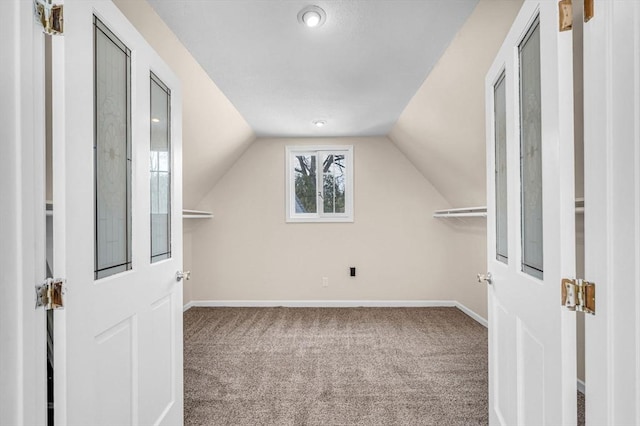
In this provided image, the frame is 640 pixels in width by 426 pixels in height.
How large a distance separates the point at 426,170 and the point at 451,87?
175 centimetres

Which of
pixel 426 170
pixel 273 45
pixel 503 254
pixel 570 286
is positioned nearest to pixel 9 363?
pixel 570 286

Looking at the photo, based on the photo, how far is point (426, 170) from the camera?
408 cm

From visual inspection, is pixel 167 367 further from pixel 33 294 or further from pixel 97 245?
pixel 33 294

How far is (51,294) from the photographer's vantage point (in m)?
0.90

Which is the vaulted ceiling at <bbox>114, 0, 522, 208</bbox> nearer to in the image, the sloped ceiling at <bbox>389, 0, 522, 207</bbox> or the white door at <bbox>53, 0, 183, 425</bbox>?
the sloped ceiling at <bbox>389, 0, 522, 207</bbox>

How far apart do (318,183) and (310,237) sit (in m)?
0.71

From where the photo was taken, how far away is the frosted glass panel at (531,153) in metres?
1.13

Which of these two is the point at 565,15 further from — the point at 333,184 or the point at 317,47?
the point at 333,184

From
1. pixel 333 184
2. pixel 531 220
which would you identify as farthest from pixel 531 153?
pixel 333 184

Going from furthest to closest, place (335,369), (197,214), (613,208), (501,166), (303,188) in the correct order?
(303,188) < (197,214) < (335,369) < (501,166) < (613,208)

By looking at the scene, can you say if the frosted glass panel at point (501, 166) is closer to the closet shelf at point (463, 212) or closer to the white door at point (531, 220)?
the white door at point (531, 220)

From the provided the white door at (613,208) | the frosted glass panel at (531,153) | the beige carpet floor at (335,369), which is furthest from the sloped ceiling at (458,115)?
the beige carpet floor at (335,369)

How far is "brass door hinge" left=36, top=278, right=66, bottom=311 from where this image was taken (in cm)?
88

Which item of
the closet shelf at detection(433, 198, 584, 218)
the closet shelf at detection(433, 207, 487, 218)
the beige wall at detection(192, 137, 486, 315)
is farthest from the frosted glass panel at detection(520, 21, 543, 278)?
the beige wall at detection(192, 137, 486, 315)
